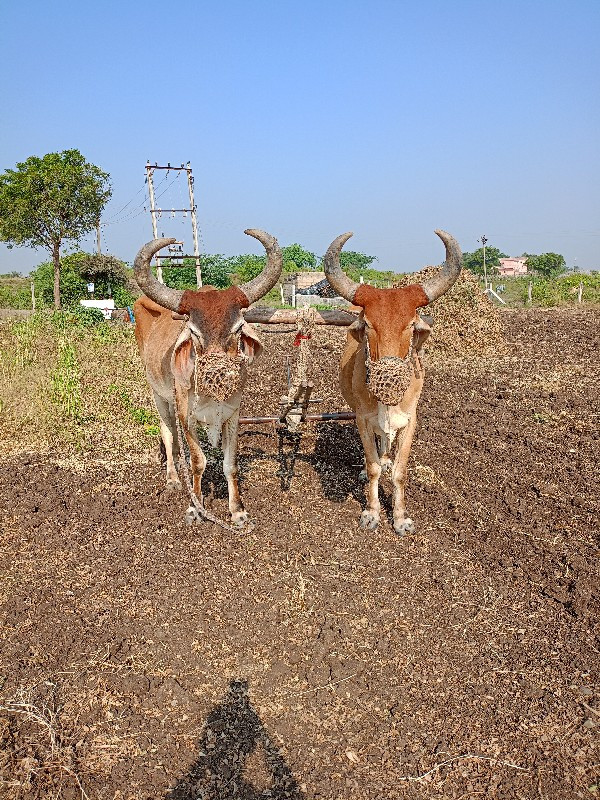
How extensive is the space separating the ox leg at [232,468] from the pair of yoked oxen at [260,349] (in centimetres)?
1

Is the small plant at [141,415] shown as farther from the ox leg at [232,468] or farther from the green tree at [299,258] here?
the green tree at [299,258]

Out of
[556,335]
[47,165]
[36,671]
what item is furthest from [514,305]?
[36,671]

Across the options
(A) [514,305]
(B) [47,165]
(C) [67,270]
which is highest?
(B) [47,165]

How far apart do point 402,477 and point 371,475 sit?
0.34 m

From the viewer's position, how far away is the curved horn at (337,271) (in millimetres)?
5301

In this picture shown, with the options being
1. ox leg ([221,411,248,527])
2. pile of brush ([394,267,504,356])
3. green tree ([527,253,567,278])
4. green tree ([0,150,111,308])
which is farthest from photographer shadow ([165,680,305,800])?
green tree ([527,253,567,278])

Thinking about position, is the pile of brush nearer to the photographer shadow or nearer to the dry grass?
the dry grass

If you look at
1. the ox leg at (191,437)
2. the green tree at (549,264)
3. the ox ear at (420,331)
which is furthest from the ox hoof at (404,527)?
the green tree at (549,264)

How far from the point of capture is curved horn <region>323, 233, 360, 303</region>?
5301mm

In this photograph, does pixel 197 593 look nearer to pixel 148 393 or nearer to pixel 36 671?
pixel 36 671

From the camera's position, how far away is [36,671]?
Result: 412cm

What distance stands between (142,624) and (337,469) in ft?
11.8

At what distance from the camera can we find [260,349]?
5938 millimetres

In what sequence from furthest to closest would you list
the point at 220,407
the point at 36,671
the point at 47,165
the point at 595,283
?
the point at 595,283
the point at 47,165
the point at 220,407
the point at 36,671
